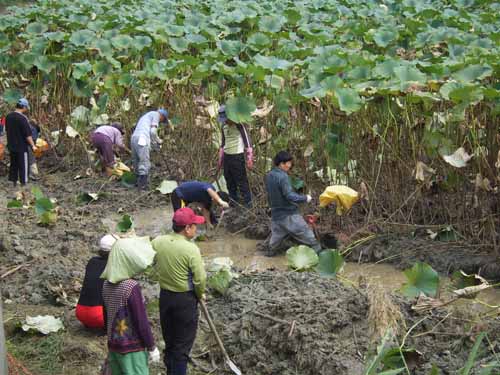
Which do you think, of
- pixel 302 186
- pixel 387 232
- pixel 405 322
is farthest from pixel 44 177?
pixel 405 322

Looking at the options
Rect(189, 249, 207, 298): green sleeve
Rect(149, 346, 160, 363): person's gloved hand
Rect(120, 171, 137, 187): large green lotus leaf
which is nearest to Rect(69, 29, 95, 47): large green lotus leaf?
Rect(120, 171, 137, 187): large green lotus leaf

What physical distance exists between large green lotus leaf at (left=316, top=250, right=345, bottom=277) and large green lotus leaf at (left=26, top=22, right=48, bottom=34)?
9.91 m

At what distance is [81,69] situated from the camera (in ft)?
45.7

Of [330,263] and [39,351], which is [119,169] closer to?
[330,263]

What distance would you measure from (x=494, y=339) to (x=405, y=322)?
0.67 m

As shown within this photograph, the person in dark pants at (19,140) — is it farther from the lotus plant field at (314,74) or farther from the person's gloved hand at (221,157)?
the person's gloved hand at (221,157)

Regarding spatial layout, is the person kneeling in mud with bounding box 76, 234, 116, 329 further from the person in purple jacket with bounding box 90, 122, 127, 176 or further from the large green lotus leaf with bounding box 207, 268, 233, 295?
the person in purple jacket with bounding box 90, 122, 127, 176

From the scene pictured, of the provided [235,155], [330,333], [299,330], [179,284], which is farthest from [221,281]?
[235,155]

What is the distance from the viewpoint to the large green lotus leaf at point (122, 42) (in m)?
14.5

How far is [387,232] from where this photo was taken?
10203mm

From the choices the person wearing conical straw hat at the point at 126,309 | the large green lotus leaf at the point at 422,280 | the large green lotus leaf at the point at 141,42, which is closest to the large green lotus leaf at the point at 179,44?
the large green lotus leaf at the point at 141,42

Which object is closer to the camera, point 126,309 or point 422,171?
point 126,309

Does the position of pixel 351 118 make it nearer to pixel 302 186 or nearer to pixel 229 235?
pixel 302 186

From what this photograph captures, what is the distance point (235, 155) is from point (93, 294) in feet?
13.6
